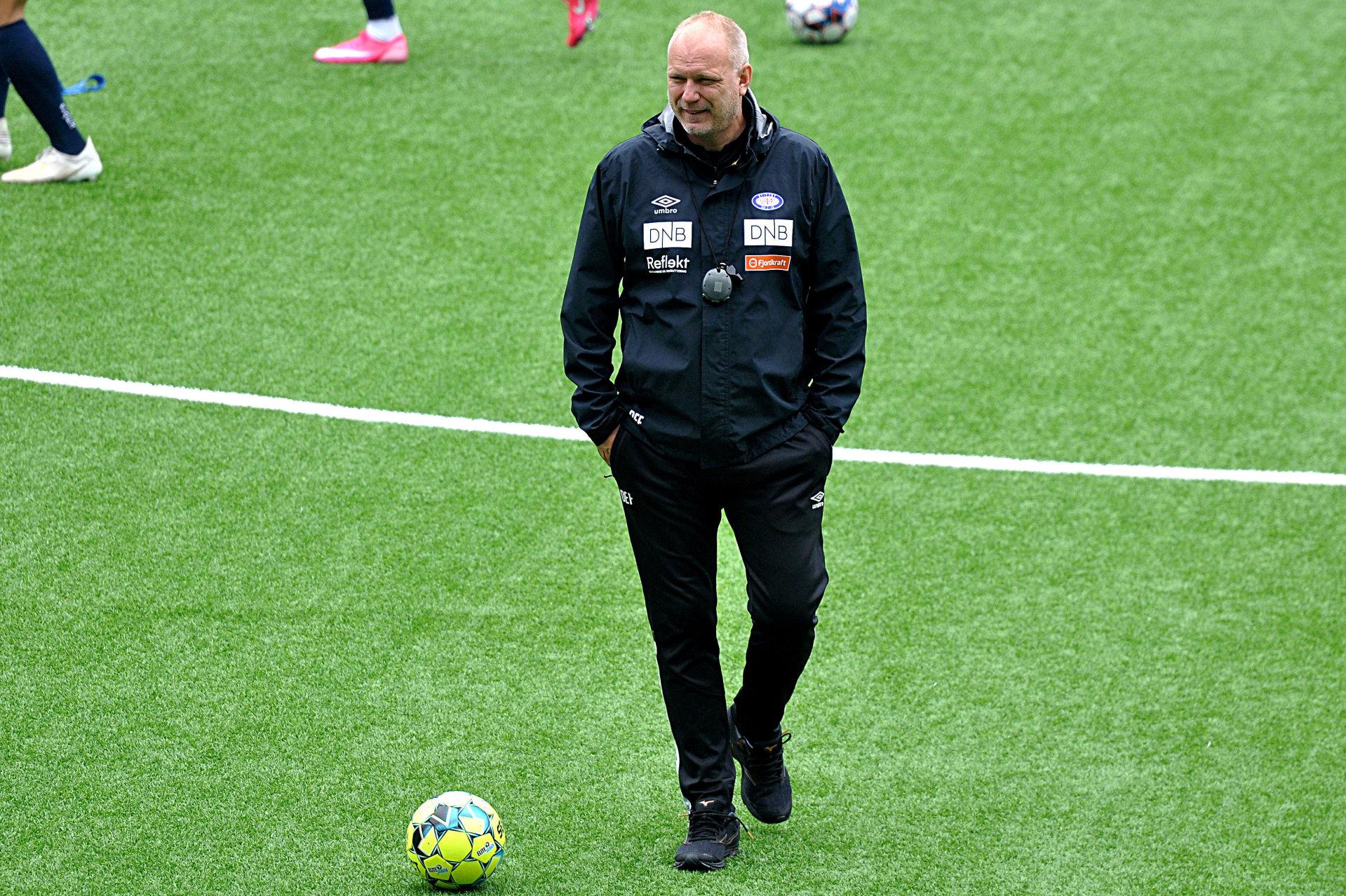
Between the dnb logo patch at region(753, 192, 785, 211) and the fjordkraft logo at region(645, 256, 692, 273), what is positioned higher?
the dnb logo patch at region(753, 192, 785, 211)

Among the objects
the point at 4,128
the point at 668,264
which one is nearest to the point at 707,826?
the point at 668,264

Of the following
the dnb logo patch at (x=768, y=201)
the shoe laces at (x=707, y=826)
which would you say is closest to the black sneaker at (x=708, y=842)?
the shoe laces at (x=707, y=826)

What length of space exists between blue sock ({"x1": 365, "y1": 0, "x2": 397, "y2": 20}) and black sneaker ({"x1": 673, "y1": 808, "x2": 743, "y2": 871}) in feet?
23.5

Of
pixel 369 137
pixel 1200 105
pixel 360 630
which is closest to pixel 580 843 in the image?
pixel 360 630

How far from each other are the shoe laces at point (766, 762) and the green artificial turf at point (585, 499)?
0.18 metres

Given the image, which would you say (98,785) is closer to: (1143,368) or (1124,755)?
(1124,755)

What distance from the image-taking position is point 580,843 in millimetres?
4527

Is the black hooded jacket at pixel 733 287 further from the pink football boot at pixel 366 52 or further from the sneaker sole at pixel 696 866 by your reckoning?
the pink football boot at pixel 366 52

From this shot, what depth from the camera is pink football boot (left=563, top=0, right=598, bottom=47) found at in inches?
418

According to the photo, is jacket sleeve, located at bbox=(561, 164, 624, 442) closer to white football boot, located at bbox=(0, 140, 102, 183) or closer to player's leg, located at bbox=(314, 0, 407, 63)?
white football boot, located at bbox=(0, 140, 102, 183)

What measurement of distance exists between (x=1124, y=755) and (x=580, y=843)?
185 cm

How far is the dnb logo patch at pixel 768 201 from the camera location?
403 centimetres

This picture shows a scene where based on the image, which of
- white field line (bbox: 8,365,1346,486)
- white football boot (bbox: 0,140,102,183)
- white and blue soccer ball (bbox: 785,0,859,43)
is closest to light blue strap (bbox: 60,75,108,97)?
white football boot (bbox: 0,140,102,183)

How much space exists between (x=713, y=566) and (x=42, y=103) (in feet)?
18.3
